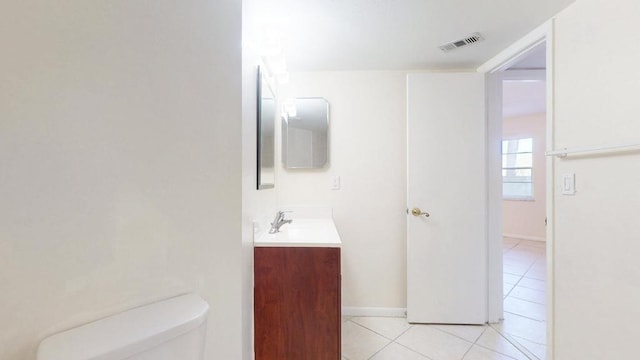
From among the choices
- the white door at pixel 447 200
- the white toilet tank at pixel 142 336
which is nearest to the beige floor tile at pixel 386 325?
the white door at pixel 447 200

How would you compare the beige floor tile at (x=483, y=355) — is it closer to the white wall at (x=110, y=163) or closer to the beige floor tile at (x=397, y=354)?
the beige floor tile at (x=397, y=354)

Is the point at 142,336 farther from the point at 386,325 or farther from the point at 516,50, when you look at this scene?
the point at 516,50

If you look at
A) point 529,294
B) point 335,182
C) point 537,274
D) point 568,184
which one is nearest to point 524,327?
point 529,294

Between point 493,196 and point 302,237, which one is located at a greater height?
point 493,196

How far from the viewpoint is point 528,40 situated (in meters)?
1.66

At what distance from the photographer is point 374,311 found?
2.17 metres

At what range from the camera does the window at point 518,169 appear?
4.73 m

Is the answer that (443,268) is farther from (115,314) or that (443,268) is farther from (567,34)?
(115,314)

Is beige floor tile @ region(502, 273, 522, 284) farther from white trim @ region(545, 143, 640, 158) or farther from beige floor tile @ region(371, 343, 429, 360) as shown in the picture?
white trim @ region(545, 143, 640, 158)

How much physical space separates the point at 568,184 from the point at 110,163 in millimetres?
2016

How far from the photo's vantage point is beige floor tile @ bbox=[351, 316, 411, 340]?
6.37 ft

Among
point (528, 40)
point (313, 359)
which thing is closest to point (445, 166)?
point (528, 40)

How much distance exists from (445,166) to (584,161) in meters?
0.83

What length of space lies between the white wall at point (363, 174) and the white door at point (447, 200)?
15 centimetres
